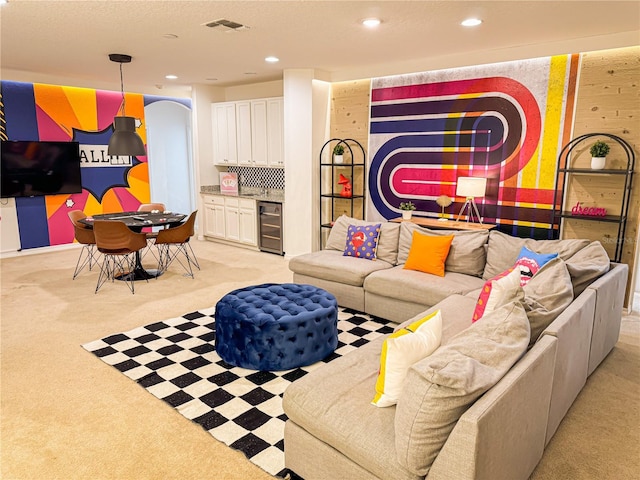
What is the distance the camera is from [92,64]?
19.9ft

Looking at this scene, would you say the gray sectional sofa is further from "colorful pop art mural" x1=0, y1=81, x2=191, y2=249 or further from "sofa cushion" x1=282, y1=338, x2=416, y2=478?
"colorful pop art mural" x1=0, y1=81, x2=191, y2=249

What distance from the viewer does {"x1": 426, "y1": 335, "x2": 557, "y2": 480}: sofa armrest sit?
165 cm

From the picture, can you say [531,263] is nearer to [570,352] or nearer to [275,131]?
[570,352]

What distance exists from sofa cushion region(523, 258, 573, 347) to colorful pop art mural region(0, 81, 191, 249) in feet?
23.7

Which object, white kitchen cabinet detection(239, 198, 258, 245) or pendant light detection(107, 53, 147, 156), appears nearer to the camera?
pendant light detection(107, 53, 147, 156)

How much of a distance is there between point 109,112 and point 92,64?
1.99 meters

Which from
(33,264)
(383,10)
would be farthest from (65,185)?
(383,10)

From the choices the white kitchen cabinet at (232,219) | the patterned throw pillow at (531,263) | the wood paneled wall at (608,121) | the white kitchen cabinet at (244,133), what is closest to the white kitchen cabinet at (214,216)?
the white kitchen cabinet at (232,219)

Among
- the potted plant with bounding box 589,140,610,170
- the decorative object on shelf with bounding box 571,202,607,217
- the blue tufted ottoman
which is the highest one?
the potted plant with bounding box 589,140,610,170

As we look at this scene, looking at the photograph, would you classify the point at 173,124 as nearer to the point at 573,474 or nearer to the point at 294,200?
the point at 294,200

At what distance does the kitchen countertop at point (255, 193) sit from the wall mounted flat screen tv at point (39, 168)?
208 cm

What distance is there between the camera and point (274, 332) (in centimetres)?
330

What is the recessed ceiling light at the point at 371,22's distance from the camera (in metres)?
3.93

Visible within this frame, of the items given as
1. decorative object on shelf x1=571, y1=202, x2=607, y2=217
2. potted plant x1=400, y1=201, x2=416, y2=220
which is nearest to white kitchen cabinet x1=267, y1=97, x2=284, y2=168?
potted plant x1=400, y1=201, x2=416, y2=220
